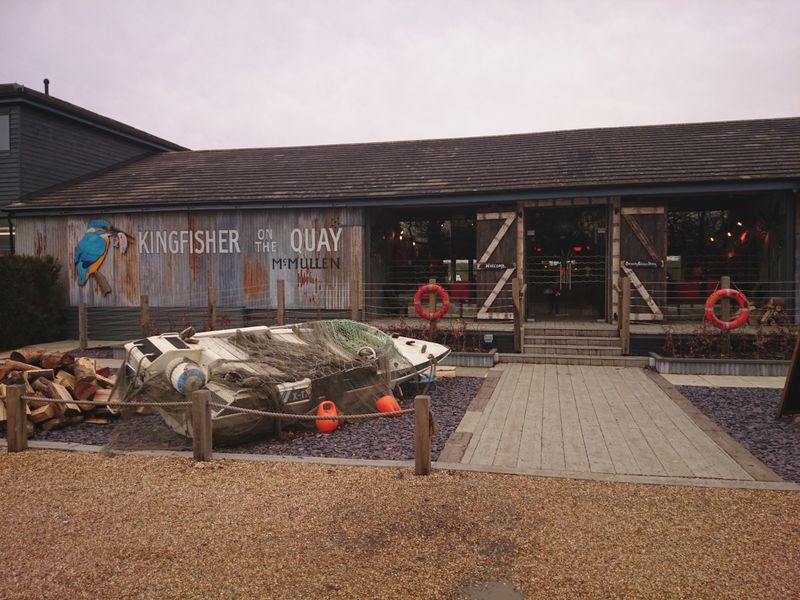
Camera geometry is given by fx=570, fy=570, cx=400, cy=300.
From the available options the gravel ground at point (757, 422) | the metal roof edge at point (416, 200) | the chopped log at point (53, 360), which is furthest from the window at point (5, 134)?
the gravel ground at point (757, 422)

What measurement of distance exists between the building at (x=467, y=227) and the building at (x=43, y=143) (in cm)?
78

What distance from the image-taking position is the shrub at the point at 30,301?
Answer: 13711 millimetres

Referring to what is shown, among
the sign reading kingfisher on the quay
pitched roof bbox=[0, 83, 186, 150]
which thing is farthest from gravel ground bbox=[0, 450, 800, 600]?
pitched roof bbox=[0, 83, 186, 150]

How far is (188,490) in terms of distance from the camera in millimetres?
Answer: 4855

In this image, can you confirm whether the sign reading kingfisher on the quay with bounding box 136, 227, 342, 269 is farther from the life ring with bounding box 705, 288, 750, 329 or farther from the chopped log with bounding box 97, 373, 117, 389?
the life ring with bounding box 705, 288, 750, 329

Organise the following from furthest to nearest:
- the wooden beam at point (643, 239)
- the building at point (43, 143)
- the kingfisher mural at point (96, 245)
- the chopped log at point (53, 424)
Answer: the building at point (43, 143) < the kingfisher mural at point (96, 245) < the wooden beam at point (643, 239) < the chopped log at point (53, 424)

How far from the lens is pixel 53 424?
273 inches

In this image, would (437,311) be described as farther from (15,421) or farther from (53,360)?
(15,421)

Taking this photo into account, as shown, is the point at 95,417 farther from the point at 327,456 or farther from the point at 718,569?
the point at 718,569

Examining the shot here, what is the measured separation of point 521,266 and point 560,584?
10405mm

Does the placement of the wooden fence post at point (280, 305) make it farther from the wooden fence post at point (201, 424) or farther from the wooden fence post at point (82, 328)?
the wooden fence post at point (201, 424)

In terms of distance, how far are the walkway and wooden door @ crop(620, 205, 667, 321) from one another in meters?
3.83

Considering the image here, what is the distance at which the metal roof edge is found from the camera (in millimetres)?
12156

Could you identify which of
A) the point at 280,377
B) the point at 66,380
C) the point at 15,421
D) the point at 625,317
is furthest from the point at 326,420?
the point at 625,317
